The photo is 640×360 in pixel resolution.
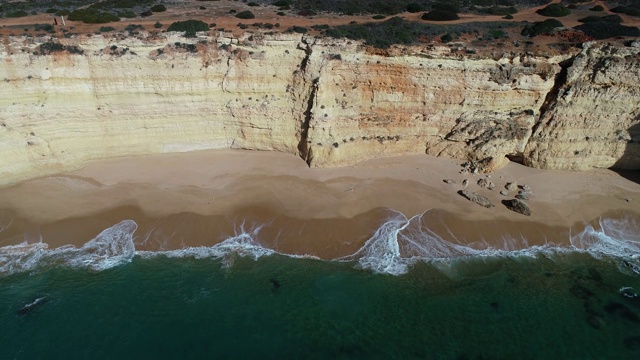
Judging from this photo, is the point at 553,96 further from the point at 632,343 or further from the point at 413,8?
the point at 413,8

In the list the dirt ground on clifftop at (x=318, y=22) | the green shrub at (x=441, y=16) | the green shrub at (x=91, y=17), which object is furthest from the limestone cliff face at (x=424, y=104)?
the green shrub at (x=91, y=17)

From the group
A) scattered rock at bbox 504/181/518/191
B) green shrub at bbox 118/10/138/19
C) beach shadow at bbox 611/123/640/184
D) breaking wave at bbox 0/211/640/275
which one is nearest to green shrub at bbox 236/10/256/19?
green shrub at bbox 118/10/138/19

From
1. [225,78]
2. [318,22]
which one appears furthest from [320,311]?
[318,22]

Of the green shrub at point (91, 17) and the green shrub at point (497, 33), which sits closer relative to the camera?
the green shrub at point (497, 33)

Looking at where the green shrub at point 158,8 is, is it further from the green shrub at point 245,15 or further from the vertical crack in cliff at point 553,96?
the vertical crack in cliff at point 553,96

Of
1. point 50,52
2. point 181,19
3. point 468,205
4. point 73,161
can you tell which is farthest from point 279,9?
point 468,205

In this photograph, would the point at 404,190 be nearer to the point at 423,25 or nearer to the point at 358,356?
the point at 358,356

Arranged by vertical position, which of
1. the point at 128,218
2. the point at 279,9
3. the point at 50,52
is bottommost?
the point at 128,218
